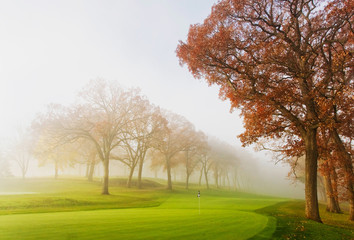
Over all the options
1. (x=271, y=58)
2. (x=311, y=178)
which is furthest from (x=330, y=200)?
(x=271, y=58)

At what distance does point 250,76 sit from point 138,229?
1214cm

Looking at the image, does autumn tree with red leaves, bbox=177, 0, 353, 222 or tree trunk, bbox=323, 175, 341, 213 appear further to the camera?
tree trunk, bbox=323, 175, 341, 213

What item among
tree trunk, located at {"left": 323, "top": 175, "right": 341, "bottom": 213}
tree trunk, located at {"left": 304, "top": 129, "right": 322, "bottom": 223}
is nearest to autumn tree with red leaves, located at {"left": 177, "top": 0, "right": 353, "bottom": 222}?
tree trunk, located at {"left": 304, "top": 129, "right": 322, "bottom": 223}

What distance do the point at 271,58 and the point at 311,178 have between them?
859 centimetres

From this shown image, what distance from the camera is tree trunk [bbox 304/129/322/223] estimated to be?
46.6ft

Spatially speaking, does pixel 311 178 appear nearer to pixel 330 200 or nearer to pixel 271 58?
pixel 271 58

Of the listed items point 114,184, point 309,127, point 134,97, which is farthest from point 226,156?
point 309,127

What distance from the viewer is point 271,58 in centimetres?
1457

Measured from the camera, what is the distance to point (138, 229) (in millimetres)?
8445

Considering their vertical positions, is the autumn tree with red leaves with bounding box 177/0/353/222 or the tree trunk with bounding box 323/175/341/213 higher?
the autumn tree with red leaves with bounding box 177/0/353/222

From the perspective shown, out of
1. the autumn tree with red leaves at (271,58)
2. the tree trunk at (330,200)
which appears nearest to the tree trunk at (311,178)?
the autumn tree with red leaves at (271,58)

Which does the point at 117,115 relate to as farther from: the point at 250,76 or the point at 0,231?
the point at 0,231

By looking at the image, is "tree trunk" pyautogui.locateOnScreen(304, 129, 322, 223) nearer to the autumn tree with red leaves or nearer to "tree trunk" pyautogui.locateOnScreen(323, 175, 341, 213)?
the autumn tree with red leaves

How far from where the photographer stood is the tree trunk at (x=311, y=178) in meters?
14.2
